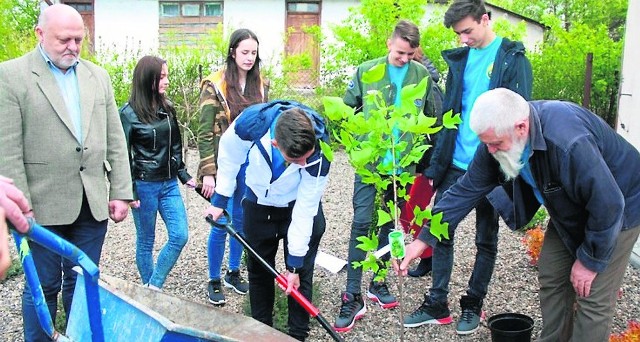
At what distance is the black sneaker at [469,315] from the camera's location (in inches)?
179

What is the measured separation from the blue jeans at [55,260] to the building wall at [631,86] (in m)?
4.72

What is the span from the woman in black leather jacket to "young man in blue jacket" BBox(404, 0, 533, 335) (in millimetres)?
1657

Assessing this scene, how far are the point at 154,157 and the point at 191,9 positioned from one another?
1996 cm

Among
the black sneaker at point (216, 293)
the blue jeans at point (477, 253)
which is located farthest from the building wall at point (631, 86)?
the black sneaker at point (216, 293)

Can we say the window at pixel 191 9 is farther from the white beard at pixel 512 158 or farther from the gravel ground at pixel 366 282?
the white beard at pixel 512 158

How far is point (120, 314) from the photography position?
3.01 metres

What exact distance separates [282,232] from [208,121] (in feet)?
3.78

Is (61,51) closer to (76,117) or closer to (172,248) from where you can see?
(76,117)

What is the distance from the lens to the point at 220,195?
163 inches

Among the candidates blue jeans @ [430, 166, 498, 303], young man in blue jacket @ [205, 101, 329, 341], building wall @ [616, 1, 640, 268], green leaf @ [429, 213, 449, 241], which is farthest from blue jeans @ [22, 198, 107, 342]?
building wall @ [616, 1, 640, 268]

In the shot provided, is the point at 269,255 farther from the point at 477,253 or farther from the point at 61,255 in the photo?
the point at 61,255

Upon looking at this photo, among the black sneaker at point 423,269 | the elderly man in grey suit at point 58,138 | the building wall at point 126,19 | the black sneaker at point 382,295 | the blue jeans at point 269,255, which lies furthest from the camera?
the building wall at point 126,19

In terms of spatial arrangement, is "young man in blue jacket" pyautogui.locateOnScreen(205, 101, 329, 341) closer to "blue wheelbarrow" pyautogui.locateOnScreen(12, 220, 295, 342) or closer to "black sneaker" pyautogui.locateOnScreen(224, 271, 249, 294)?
"blue wheelbarrow" pyautogui.locateOnScreen(12, 220, 295, 342)

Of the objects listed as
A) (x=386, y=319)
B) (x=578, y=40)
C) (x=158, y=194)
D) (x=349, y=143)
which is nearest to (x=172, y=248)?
(x=158, y=194)
